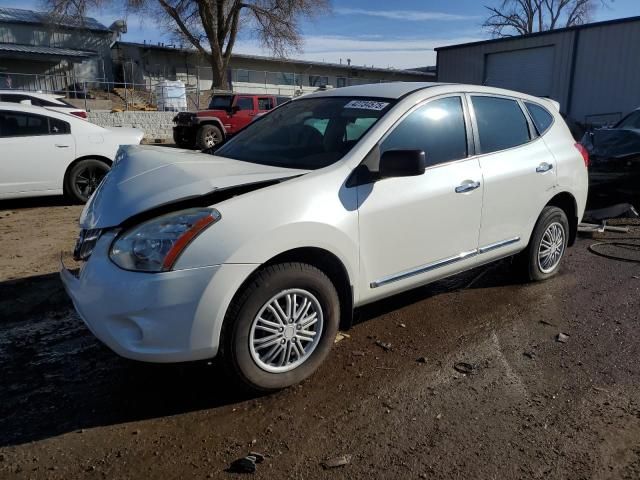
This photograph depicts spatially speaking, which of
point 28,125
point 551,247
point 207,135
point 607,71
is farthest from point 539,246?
point 607,71

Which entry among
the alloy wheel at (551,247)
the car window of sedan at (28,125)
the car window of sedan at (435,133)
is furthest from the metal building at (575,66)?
the car window of sedan at (28,125)

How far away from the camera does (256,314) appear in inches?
108

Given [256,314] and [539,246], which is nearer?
[256,314]

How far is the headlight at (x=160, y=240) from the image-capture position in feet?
8.35

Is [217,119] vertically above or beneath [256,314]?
above

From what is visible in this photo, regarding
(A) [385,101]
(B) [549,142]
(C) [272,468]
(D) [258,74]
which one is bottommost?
(C) [272,468]

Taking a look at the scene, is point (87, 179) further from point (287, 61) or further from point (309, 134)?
point (287, 61)

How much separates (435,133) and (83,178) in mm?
6025

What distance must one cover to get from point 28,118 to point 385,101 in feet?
19.7

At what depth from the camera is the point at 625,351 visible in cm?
354

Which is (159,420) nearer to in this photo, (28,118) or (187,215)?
(187,215)

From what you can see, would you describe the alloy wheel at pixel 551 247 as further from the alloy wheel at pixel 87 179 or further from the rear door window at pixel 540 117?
the alloy wheel at pixel 87 179

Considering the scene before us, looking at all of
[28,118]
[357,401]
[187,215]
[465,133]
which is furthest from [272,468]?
[28,118]

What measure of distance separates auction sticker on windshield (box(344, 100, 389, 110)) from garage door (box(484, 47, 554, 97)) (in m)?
23.0
